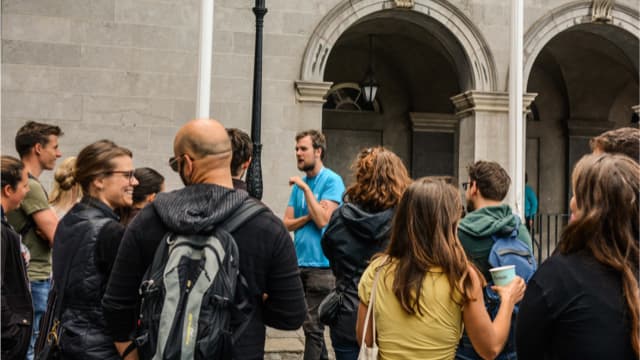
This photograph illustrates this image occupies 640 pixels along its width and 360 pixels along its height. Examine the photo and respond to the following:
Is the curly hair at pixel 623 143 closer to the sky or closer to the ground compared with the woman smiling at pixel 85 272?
closer to the sky

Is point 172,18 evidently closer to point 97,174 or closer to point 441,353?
point 97,174

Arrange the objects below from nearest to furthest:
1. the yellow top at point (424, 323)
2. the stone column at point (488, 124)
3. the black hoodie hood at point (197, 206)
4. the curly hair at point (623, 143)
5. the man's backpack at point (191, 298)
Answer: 1. the man's backpack at point (191, 298)
2. the black hoodie hood at point (197, 206)
3. the yellow top at point (424, 323)
4. the curly hair at point (623, 143)
5. the stone column at point (488, 124)

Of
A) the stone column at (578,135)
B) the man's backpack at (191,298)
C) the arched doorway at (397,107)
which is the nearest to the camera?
the man's backpack at (191,298)

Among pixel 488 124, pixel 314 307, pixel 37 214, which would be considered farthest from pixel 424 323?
pixel 488 124

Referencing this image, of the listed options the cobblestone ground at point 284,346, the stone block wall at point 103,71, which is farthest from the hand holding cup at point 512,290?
the stone block wall at point 103,71

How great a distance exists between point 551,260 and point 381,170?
178cm

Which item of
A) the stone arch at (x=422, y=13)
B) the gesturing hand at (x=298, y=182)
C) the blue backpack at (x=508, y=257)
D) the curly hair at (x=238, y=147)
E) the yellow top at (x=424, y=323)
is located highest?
the stone arch at (x=422, y=13)

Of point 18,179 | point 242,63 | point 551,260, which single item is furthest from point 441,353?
point 242,63

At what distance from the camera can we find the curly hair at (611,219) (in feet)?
6.94

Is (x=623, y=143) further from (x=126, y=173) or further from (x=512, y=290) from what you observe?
(x=126, y=173)

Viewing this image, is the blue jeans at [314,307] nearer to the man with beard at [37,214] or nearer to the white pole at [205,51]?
the man with beard at [37,214]

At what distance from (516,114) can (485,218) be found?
18.4ft

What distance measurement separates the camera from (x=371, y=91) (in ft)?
43.4

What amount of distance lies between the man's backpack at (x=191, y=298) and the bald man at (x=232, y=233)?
3.7 inches
